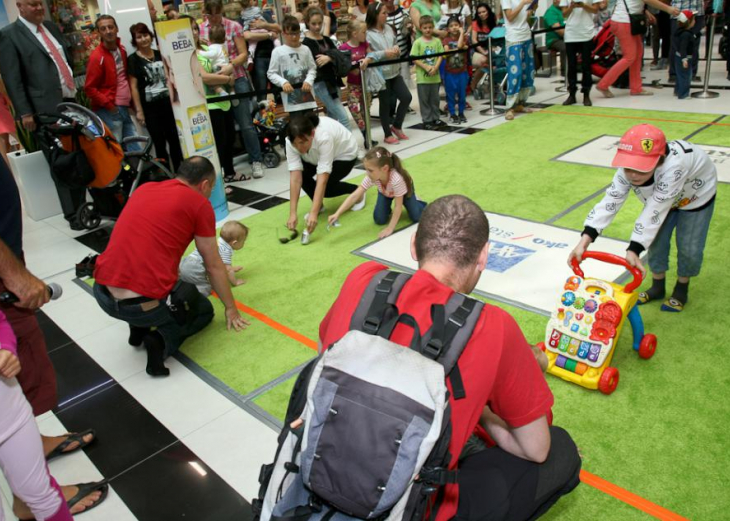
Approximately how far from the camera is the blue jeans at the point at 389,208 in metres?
5.04

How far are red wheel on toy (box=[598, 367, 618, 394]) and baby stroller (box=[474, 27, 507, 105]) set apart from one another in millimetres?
6713

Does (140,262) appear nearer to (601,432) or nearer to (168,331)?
(168,331)

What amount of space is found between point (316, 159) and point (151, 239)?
7.34ft

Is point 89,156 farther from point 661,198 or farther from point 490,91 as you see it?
point 490,91

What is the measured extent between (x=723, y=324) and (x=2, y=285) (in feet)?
11.3

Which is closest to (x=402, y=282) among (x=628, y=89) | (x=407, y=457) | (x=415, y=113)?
(x=407, y=457)

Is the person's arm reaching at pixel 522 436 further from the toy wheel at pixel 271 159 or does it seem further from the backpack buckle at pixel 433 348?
the toy wheel at pixel 271 159

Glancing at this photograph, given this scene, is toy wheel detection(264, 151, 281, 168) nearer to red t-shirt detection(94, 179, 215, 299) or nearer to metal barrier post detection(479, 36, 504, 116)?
metal barrier post detection(479, 36, 504, 116)

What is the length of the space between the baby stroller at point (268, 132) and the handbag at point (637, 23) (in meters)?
4.50

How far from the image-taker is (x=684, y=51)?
7.72 metres

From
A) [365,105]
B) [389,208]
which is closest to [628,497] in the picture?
[389,208]

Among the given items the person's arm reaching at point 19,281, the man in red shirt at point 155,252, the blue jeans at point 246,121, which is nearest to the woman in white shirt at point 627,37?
the blue jeans at point 246,121

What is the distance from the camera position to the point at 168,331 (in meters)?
3.59

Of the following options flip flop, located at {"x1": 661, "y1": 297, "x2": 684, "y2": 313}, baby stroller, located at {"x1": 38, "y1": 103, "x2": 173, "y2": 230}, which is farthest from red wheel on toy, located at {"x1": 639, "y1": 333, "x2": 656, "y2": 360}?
baby stroller, located at {"x1": 38, "y1": 103, "x2": 173, "y2": 230}
